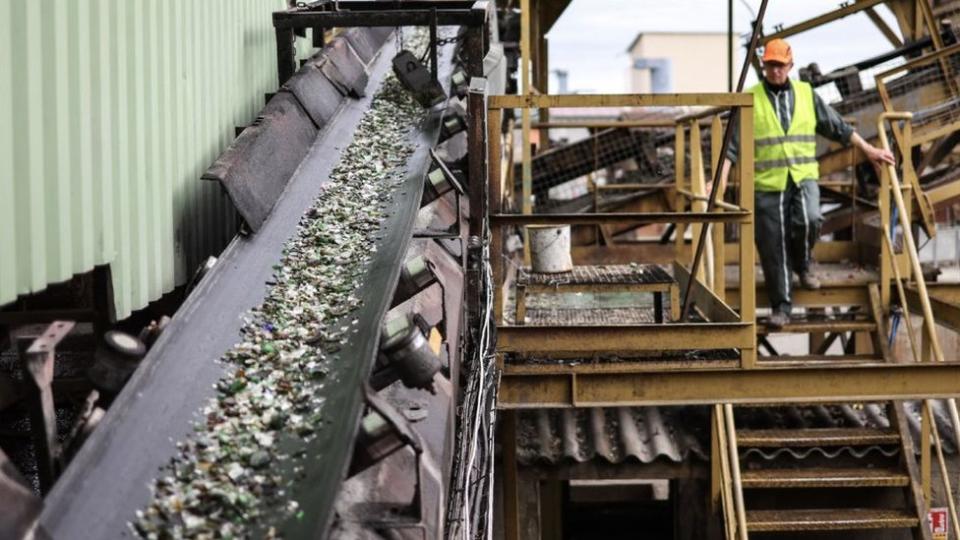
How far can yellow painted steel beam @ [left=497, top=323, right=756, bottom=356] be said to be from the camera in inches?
233

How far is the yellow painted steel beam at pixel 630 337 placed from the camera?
5926mm

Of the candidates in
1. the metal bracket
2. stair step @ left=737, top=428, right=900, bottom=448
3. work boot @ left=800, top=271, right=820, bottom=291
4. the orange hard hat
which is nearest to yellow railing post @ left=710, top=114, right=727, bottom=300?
the orange hard hat

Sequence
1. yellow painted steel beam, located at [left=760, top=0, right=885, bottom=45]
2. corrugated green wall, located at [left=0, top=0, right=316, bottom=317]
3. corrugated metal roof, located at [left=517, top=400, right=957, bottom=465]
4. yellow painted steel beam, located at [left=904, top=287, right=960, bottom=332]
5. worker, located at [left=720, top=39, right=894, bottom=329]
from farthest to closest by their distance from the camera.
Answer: yellow painted steel beam, located at [left=760, top=0, right=885, bottom=45] < worker, located at [left=720, top=39, right=894, bottom=329] < corrugated metal roof, located at [left=517, top=400, right=957, bottom=465] < yellow painted steel beam, located at [left=904, top=287, right=960, bottom=332] < corrugated green wall, located at [left=0, top=0, right=316, bottom=317]

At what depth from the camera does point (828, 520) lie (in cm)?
629

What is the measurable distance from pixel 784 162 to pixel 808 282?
0.93 meters

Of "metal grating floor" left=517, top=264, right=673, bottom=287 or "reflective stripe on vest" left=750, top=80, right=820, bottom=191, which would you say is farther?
"reflective stripe on vest" left=750, top=80, right=820, bottom=191

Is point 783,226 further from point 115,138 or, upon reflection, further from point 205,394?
point 205,394

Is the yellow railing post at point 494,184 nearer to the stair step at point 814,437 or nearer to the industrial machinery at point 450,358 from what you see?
the industrial machinery at point 450,358

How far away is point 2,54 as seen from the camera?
3.37 metres

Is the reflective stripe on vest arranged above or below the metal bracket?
above

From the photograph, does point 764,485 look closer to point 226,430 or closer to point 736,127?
point 736,127

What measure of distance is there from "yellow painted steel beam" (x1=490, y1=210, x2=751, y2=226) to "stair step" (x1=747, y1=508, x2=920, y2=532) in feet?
6.00

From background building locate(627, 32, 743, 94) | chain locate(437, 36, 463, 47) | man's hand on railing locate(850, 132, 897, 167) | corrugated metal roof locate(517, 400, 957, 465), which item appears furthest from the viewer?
background building locate(627, 32, 743, 94)

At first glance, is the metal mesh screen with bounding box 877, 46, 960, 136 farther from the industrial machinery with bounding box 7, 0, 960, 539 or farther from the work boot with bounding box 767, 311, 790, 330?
the work boot with bounding box 767, 311, 790, 330
